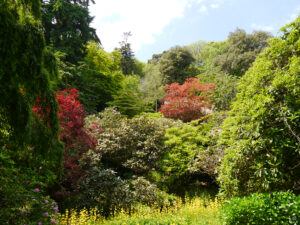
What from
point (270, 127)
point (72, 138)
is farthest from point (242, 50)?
point (72, 138)

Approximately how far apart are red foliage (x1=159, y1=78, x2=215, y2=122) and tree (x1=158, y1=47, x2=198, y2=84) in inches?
247

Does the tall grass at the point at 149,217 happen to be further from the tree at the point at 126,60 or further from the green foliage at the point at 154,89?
the tree at the point at 126,60

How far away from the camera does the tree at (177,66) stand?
19.1 meters

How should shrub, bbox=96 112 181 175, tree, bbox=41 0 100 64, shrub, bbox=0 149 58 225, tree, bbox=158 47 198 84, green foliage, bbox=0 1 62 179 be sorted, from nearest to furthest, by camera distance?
green foliage, bbox=0 1 62 179 < shrub, bbox=0 149 58 225 < shrub, bbox=96 112 181 175 < tree, bbox=41 0 100 64 < tree, bbox=158 47 198 84

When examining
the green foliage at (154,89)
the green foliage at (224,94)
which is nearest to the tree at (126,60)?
the green foliage at (154,89)

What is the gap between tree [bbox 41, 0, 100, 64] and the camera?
1387 cm

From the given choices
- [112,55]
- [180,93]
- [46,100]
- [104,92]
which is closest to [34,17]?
[46,100]

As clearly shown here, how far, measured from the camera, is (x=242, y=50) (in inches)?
741

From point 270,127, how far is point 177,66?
1633 cm

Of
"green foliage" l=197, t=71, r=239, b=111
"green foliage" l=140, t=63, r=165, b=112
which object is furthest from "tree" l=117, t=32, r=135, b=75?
"green foliage" l=197, t=71, r=239, b=111

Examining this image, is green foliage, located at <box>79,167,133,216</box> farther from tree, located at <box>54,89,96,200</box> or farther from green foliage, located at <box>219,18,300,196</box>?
green foliage, located at <box>219,18,300,196</box>

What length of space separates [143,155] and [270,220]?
177 inches

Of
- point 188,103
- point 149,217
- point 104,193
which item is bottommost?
point 149,217

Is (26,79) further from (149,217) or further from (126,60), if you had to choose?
(126,60)
